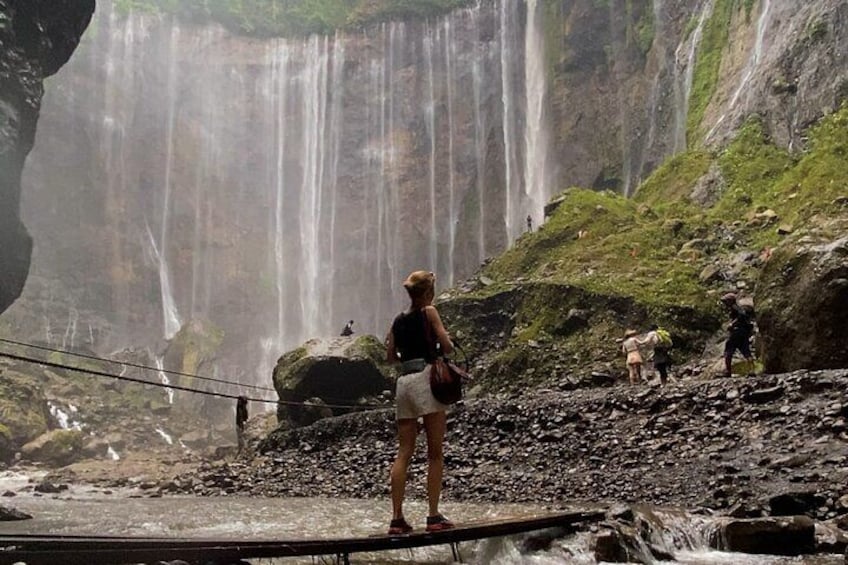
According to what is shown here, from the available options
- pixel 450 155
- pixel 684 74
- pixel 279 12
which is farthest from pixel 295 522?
pixel 279 12

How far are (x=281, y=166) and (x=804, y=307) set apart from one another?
45.0 m

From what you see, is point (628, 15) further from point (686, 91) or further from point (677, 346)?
point (677, 346)

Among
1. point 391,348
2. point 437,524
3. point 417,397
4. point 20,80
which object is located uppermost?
point 20,80

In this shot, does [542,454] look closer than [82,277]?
Yes

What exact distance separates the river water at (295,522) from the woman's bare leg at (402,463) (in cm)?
55

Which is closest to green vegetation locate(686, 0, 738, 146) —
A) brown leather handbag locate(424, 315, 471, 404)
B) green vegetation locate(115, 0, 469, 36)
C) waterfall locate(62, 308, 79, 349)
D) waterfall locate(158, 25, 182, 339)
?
green vegetation locate(115, 0, 469, 36)

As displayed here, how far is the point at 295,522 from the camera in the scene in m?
8.88

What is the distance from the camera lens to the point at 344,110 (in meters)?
51.1

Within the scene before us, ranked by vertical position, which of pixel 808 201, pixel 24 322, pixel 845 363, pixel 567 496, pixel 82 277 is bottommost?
pixel 567 496

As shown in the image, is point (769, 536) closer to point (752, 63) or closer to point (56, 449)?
point (752, 63)

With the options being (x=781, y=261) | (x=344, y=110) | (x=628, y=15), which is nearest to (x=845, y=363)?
(x=781, y=261)

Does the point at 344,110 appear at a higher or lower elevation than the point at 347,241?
higher

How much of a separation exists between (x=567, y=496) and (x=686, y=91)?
85.7 ft

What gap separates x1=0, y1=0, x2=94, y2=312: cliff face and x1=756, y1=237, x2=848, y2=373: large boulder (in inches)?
791
